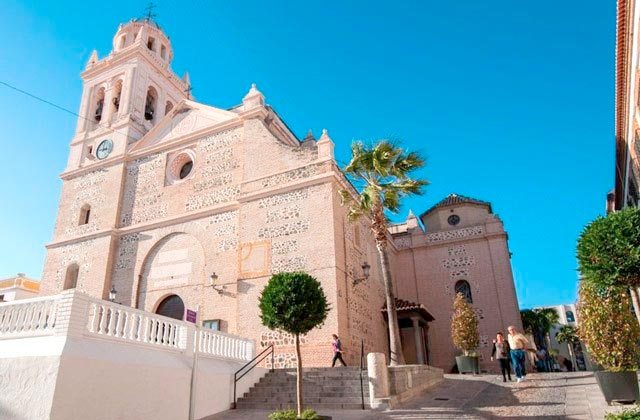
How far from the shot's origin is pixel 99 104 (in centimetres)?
2373

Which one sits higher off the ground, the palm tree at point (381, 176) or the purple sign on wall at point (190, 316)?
the palm tree at point (381, 176)

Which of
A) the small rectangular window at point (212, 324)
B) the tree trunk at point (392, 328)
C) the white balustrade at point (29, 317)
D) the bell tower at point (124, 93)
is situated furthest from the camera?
the bell tower at point (124, 93)

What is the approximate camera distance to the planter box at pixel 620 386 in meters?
7.87

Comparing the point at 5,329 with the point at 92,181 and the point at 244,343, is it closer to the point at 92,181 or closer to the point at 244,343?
the point at 244,343

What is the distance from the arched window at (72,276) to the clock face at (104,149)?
5.47m

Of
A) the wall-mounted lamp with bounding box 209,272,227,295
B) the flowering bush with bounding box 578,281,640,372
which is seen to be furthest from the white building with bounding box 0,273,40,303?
A: the flowering bush with bounding box 578,281,640,372

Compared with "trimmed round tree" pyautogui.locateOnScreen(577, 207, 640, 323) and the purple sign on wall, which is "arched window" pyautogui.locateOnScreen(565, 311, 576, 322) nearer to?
"trimmed round tree" pyautogui.locateOnScreen(577, 207, 640, 323)

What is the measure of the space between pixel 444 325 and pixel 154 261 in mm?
13878

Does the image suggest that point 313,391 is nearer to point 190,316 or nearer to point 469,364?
point 190,316

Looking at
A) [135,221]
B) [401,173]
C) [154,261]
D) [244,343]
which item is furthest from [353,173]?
[135,221]

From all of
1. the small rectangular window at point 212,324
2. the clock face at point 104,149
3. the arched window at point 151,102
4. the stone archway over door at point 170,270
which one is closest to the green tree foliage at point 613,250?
the small rectangular window at point 212,324

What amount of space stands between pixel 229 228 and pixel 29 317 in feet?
31.1

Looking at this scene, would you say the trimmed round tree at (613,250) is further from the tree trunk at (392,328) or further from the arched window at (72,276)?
the arched window at (72,276)

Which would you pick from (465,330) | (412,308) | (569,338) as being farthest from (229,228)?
(569,338)
